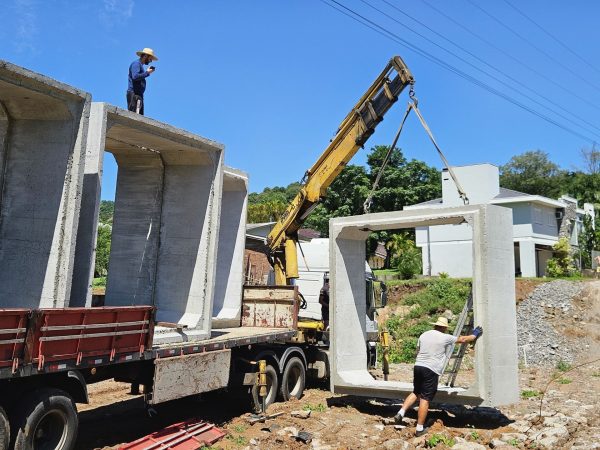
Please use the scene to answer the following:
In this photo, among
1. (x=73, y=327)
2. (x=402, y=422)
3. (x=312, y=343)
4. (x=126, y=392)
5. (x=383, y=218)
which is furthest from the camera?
(x=312, y=343)

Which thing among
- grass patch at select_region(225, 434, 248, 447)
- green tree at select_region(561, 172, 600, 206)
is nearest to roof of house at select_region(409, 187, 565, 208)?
green tree at select_region(561, 172, 600, 206)

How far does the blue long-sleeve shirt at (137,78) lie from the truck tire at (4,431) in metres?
6.11

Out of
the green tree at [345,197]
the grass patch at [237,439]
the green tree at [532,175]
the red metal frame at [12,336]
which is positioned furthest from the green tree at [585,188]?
the red metal frame at [12,336]

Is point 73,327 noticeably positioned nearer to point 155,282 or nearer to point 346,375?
point 155,282

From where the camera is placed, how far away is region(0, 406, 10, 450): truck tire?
19.0 feet

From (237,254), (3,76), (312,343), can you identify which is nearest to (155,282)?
(237,254)

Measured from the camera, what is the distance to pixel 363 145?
1337cm

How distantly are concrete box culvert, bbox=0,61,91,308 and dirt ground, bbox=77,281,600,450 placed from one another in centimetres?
253

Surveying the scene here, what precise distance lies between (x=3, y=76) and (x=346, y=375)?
788 centimetres

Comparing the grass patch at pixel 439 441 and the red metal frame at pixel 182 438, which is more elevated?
the grass patch at pixel 439 441

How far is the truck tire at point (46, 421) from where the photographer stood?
19.8 feet

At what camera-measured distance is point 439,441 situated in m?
7.90

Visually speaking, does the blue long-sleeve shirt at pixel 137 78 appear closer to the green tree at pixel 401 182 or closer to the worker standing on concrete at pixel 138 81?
the worker standing on concrete at pixel 138 81

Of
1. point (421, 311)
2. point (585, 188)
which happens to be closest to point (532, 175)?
point (585, 188)
